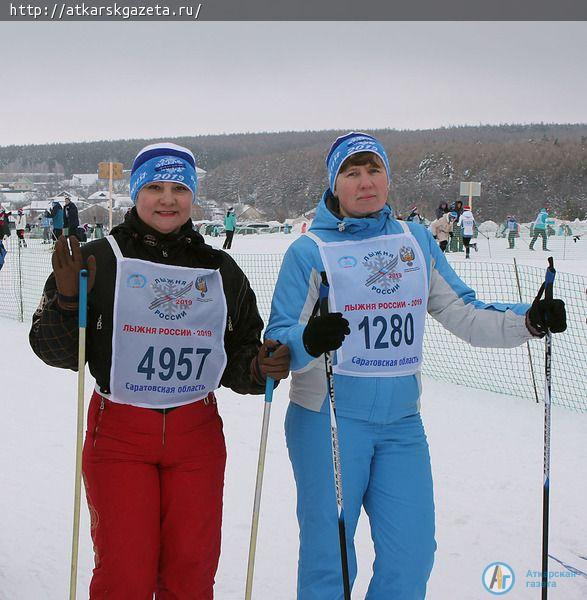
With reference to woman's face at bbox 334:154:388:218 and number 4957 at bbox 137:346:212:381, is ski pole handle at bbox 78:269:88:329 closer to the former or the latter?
number 4957 at bbox 137:346:212:381

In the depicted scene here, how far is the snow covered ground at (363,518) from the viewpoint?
3.62 m

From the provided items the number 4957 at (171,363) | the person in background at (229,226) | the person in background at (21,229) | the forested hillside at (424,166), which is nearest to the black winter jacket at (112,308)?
the number 4957 at (171,363)

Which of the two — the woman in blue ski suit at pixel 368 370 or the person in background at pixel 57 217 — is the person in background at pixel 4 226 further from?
the woman in blue ski suit at pixel 368 370

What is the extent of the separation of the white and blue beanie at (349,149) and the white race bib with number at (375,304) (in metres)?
0.28

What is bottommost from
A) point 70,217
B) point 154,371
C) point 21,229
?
point 154,371

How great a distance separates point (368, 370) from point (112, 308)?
35.4 inches

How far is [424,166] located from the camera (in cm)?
10550

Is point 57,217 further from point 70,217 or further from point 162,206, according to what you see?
point 162,206

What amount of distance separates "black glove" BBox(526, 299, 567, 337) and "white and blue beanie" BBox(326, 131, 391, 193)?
0.71 m

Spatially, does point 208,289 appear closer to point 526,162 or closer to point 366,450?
point 366,450

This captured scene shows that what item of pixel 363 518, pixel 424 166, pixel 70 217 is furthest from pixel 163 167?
pixel 424 166

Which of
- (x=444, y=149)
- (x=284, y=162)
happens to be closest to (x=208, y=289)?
(x=444, y=149)

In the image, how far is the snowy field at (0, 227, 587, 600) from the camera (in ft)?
11.9

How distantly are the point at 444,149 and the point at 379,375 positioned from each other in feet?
374
